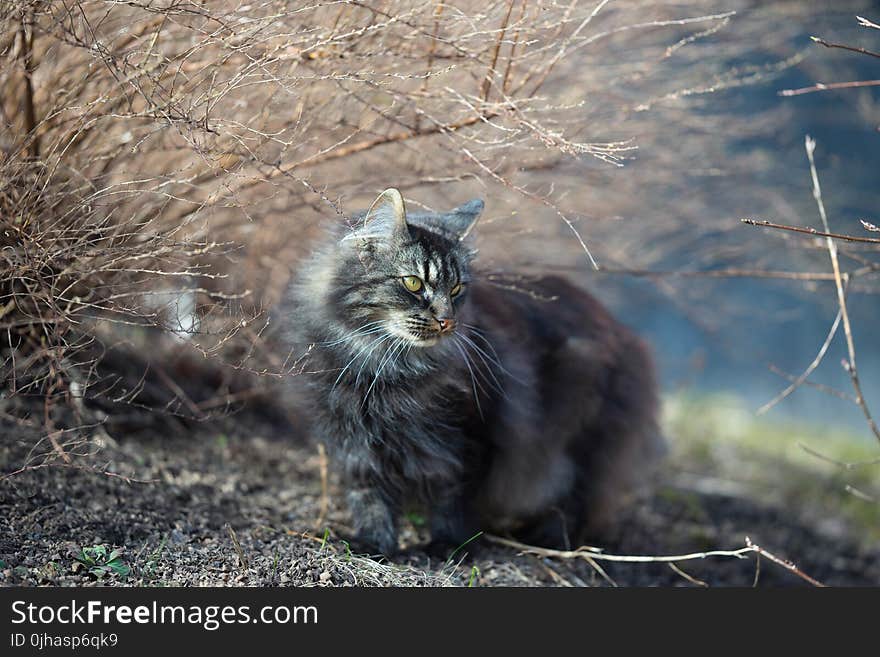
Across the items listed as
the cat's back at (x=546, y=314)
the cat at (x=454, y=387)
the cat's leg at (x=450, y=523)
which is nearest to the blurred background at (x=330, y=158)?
the cat's back at (x=546, y=314)

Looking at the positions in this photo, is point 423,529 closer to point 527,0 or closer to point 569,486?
point 569,486

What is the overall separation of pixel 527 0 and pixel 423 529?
2506 millimetres

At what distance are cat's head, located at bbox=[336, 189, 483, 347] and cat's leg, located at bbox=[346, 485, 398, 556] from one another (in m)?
0.82

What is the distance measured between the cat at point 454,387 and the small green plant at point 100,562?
3.44ft

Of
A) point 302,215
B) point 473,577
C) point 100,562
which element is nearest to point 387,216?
point 302,215

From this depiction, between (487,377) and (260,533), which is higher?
(487,377)

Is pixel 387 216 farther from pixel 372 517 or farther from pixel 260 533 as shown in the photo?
pixel 260 533

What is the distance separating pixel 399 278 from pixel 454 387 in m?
0.61

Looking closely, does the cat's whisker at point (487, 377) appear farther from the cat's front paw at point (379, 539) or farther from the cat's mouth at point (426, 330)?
the cat's front paw at point (379, 539)

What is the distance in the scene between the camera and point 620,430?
14.8 feet

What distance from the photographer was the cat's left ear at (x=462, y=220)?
144 inches

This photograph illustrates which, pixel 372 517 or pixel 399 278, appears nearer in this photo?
pixel 399 278

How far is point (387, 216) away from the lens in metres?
3.37

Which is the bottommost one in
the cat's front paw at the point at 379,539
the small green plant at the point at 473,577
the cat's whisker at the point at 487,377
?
the small green plant at the point at 473,577
